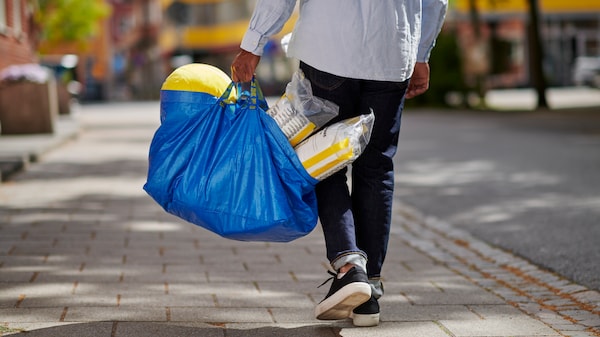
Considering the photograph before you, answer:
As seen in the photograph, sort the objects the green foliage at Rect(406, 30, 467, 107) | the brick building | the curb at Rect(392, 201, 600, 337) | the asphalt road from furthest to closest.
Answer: the green foliage at Rect(406, 30, 467, 107) < the brick building < the asphalt road < the curb at Rect(392, 201, 600, 337)

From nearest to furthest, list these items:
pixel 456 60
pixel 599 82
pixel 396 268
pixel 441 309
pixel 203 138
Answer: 1. pixel 203 138
2. pixel 441 309
3. pixel 396 268
4. pixel 456 60
5. pixel 599 82

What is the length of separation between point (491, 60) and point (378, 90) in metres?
27.4

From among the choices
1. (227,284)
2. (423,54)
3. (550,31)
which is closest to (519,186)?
(227,284)

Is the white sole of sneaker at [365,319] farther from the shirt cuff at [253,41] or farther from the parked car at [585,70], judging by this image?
the parked car at [585,70]

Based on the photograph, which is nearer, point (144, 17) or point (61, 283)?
point (61, 283)

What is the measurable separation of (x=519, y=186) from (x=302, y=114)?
613cm

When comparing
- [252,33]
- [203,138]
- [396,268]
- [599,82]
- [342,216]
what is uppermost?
[252,33]

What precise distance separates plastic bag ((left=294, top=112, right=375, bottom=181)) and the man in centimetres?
12

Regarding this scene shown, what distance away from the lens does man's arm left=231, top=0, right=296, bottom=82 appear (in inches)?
145

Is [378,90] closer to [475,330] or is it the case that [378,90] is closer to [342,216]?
[342,216]

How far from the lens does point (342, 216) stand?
383 centimetres

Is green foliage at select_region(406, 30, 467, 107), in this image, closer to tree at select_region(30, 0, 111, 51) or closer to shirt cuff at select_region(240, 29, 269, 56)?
tree at select_region(30, 0, 111, 51)

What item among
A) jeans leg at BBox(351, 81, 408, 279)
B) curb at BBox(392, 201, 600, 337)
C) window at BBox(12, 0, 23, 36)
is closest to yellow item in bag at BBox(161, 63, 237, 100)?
jeans leg at BBox(351, 81, 408, 279)

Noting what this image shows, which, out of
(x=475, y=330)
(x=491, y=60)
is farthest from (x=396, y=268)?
(x=491, y=60)
